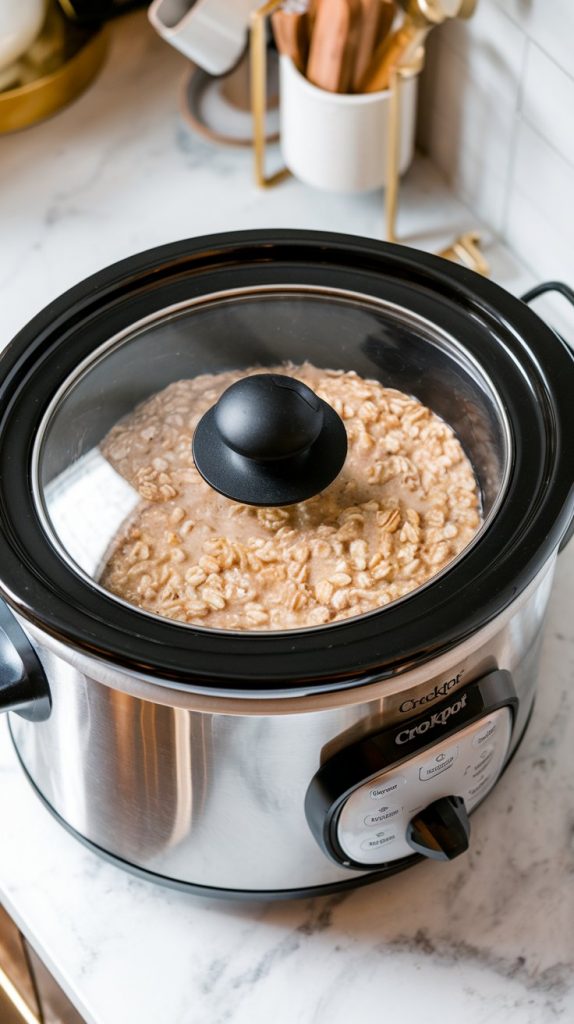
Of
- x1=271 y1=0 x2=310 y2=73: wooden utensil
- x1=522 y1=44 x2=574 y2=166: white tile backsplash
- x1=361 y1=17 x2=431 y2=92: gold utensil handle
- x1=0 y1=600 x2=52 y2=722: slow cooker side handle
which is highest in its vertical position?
x1=271 y1=0 x2=310 y2=73: wooden utensil

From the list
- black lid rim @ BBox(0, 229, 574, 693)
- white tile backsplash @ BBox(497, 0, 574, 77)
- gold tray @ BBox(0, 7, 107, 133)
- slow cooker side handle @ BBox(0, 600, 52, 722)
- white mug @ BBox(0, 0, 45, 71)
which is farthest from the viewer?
gold tray @ BBox(0, 7, 107, 133)

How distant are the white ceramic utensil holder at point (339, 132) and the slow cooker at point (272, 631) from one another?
0.38m

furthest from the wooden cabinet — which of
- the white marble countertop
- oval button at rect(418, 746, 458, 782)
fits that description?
oval button at rect(418, 746, 458, 782)

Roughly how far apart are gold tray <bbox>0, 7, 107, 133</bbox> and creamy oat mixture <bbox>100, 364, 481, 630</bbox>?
0.76m

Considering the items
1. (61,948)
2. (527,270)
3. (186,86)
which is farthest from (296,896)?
(186,86)

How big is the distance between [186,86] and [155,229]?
9.9 inches

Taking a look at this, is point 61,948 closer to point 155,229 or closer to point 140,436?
point 140,436

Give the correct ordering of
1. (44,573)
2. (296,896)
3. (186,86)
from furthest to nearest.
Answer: (186,86), (296,896), (44,573)

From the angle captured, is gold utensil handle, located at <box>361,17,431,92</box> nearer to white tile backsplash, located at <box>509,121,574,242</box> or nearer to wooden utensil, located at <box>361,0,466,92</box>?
wooden utensil, located at <box>361,0,466,92</box>

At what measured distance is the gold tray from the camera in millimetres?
A: 1631

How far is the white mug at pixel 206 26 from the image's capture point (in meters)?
1.42

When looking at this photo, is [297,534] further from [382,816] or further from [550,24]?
[550,24]

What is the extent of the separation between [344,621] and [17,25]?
39.5 inches

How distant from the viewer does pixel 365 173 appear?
1.47 meters
